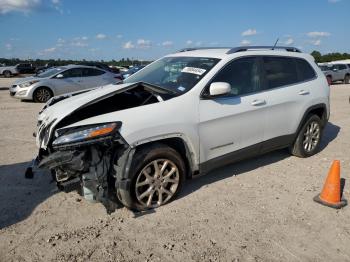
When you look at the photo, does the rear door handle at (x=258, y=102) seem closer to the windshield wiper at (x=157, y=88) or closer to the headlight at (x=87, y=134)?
the windshield wiper at (x=157, y=88)

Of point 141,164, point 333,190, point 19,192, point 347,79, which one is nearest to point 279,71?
point 333,190

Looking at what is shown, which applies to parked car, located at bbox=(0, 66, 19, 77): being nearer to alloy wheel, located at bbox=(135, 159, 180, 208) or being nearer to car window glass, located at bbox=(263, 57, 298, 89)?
car window glass, located at bbox=(263, 57, 298, 89)

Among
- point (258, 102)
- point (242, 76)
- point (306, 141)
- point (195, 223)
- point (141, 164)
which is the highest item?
point (242, 76)

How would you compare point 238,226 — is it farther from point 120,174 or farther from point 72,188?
point 72,188

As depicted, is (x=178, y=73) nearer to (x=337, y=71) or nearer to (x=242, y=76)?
(x=242, y=76)

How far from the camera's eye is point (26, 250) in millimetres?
3291

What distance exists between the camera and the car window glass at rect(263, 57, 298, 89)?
5164 mm

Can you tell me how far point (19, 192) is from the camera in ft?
14.9

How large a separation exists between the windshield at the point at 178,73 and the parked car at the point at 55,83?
9257 mm

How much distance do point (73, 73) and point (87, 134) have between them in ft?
38.3

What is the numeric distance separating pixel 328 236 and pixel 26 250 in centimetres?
303

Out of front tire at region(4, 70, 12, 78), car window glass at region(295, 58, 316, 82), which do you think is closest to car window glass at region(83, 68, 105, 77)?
car window glass at region(295, 58, 316, 82)

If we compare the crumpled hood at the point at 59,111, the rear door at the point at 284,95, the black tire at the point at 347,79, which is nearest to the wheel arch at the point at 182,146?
the crumpled hood at the point at 59,111

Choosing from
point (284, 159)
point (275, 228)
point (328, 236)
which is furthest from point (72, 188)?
point (284, 159)
